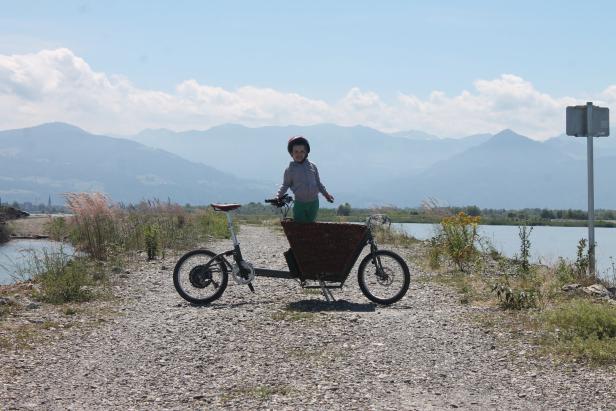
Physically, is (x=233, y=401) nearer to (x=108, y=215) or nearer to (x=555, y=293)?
(x=555, y=293)

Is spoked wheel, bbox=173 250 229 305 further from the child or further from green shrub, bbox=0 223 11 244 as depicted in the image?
green shrub, bbox=0 223 11 244

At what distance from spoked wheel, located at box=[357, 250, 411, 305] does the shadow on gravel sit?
0.22m

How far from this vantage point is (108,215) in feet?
51.2

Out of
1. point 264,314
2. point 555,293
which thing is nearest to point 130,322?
point 264,314

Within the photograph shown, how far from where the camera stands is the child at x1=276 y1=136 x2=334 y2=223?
10.4 metres

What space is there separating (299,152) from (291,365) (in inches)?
170

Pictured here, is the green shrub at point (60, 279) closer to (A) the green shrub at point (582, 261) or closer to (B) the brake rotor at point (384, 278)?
(B) the brake rotor at point (384, 278)

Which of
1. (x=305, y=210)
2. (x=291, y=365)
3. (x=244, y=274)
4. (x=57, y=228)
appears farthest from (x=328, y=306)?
(x=57, y=228)

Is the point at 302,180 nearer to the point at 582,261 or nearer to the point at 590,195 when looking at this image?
the point at 582,261

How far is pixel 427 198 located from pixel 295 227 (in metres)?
8.21

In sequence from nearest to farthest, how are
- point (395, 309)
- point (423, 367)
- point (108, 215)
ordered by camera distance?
point (423, 367), point (395, 309), point (108, 215)

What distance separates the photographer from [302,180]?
1041 centimetres

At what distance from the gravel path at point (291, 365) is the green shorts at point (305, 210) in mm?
1349

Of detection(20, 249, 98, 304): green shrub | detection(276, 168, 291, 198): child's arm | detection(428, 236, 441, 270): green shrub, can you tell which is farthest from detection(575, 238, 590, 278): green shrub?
detection(20, 249, 98, 304): green shrub
